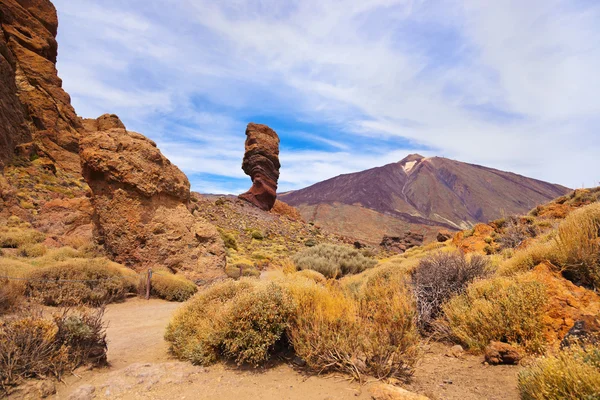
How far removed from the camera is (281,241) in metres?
28.0

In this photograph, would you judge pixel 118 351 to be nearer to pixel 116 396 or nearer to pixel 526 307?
pixel 116 396

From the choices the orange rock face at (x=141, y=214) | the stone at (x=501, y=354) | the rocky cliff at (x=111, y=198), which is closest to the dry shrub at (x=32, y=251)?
the rocky cliff at (x=111, y=198)

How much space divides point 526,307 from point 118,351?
18.7 ft

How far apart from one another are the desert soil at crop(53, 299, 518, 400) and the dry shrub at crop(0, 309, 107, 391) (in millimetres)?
211

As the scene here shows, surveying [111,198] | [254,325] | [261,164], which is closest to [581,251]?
[254,325]

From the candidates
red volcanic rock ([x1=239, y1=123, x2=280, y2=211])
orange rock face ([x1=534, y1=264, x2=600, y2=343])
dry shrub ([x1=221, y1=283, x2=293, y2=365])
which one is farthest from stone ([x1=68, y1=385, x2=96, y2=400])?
red volcanic rock ([x1=239, y1=123, x2=280, y2=211])

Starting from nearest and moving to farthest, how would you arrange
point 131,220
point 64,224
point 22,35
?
1. point 131,220
2. point 64,224
3. point 22,35

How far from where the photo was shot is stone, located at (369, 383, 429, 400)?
8.71 feet

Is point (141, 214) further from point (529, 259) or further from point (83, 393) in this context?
point (529, 259)

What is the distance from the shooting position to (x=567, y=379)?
2.19 meters

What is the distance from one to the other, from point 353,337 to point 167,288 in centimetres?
744

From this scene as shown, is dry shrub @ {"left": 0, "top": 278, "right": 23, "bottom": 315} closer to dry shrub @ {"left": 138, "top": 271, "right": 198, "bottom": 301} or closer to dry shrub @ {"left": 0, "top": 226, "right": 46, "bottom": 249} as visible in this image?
dry shrub @ {"left": 138, "top": 271, "right": 198, "bottom": 301}

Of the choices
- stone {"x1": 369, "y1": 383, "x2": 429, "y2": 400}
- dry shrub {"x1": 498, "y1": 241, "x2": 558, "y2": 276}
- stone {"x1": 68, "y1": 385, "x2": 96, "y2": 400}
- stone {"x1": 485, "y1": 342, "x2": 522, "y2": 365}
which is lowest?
stone {"x1": 68, "y1": 385, "x2": 96, "y2": 400}

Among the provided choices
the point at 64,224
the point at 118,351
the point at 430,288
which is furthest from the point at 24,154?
the point at 430,288
